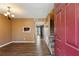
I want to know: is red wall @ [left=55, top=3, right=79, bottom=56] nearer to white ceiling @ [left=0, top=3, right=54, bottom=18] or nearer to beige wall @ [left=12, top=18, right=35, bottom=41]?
white ceiling @ [left=0, top=3, right=54, bottom=18]

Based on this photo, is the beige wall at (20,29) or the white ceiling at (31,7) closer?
the white ceiling at (31,7)

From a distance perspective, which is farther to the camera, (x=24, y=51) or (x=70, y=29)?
(x=24, y=51)

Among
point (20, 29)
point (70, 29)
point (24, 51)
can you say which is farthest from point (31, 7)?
point (20, 29)

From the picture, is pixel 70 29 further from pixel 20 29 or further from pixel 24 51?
pixel 20 29

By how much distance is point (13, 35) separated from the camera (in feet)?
42.0

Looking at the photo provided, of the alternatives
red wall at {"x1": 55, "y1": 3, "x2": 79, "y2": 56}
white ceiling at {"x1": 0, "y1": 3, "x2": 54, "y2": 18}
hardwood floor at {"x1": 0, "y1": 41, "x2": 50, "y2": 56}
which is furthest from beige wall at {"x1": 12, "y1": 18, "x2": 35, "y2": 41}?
red wall at {"x1": 55, "y1": 3, "x2": 79, "y2": 56}

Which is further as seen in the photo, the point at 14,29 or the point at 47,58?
the point at 14,29

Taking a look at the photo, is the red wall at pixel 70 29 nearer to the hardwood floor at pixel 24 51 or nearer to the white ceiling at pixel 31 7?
the white ceiling at pixel 31 7

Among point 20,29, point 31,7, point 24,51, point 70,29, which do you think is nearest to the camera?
point 70,29

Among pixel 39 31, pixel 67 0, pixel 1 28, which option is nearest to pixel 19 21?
pixel 1 28

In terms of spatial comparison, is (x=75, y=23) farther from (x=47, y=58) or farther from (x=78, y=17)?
(x=47, y=58)

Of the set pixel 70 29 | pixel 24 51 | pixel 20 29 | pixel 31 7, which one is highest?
pixel 31 7

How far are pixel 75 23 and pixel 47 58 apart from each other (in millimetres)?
588

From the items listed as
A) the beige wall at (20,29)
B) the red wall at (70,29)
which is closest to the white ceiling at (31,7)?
the red wall at (70,29)
